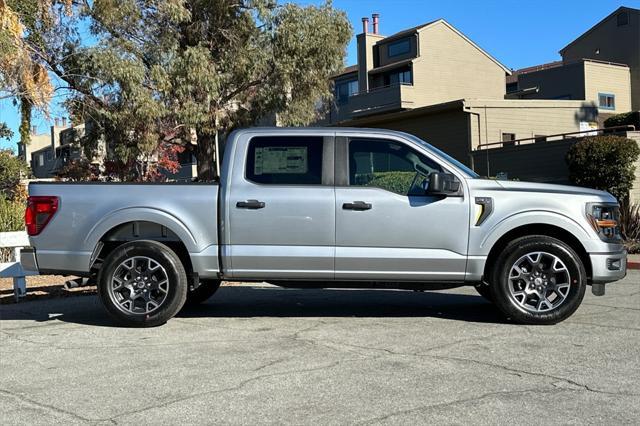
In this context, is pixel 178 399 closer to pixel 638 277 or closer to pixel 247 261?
pixel 247 261

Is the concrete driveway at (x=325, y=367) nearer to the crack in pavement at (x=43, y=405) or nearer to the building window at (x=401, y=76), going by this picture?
the crack in pavement at (x=43, y=405)

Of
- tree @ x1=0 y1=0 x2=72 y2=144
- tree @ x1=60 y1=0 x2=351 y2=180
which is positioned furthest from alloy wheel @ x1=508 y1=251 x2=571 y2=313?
tree @ x1=60 y1=0 x2=351 y2=180

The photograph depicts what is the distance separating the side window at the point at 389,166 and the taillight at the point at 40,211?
10.2 ft

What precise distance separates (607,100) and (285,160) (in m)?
32.3

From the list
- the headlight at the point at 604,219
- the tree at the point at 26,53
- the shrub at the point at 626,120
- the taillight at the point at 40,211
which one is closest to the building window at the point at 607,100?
the shrub at the point at 626,120

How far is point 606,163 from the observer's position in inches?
664

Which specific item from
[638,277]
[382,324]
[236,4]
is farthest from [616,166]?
[382,324]

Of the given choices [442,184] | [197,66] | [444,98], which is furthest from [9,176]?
[444,98]

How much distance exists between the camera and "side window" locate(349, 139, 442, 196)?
265 inches

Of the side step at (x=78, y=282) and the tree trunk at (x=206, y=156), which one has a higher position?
the tree trunk at (x=206, y=156)

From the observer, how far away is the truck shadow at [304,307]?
24.6ft

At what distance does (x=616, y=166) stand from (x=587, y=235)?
438 inches

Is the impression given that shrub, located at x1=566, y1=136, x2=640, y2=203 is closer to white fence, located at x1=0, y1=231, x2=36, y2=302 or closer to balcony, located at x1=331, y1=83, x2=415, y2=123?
white fence, located at x1=0, y1=231, x2=36, y2=302

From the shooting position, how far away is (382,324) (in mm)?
6852
